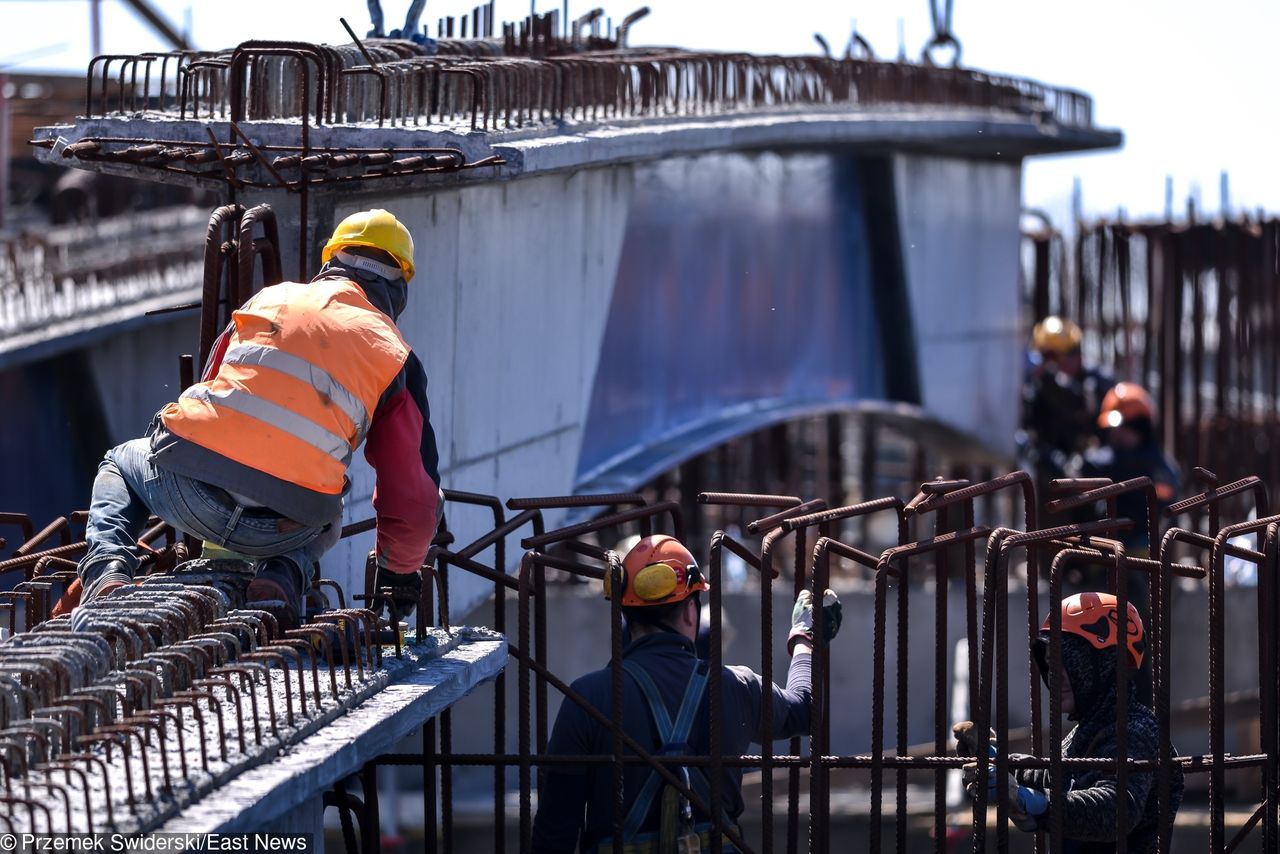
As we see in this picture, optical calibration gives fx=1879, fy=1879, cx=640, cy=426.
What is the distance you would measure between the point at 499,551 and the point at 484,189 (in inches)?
124

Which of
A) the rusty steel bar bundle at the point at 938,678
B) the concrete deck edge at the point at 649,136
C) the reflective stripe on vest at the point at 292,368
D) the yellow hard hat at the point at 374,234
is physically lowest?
the rusty steel bar bundle at the point at 938,678

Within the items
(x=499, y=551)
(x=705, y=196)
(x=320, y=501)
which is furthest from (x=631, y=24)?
(x=320, y=501)

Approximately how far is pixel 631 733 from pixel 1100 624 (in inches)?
70.7

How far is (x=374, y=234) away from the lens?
7.21 m

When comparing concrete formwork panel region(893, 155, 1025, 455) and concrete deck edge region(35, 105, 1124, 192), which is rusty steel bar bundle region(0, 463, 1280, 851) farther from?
concrete formwork panel region(893, 155, 1025, 455)

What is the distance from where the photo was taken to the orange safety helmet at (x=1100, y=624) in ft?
22.7

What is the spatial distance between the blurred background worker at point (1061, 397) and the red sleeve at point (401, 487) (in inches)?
493

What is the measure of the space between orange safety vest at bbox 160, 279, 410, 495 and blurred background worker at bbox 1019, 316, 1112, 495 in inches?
504

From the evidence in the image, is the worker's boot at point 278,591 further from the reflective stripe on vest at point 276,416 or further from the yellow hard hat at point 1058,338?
the yellow hard hat at point 1058,338

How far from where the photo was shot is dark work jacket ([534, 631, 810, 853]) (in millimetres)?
6934

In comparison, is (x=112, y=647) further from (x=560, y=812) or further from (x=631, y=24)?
(x=631, y=24)

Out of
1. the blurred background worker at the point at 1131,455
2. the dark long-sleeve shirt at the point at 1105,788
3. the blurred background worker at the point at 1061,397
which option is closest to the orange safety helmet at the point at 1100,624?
Answer: the dark long-sleeve shirt at the point at 1105,788

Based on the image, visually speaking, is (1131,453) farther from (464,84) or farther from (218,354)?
(218,354)

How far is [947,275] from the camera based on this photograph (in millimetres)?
19016
